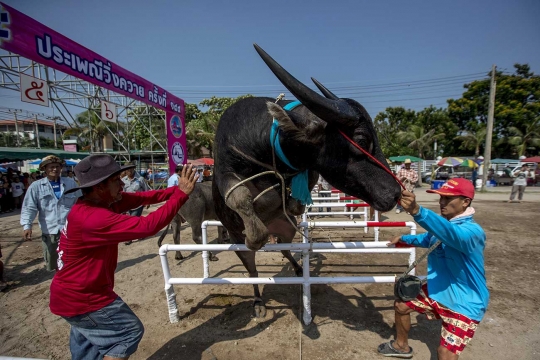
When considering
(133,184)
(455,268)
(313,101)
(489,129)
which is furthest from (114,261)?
(489,129)

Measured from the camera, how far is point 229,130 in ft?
7.04

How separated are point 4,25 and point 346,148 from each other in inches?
254

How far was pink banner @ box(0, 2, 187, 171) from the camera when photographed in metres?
4.89

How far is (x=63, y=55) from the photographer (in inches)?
237

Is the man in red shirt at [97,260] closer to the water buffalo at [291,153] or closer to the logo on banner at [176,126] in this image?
the water buffalo at [291,153]

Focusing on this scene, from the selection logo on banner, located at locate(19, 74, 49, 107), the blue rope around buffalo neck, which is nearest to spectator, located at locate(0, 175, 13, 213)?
logo on banner, located at locate(19, 74, 49, 107)

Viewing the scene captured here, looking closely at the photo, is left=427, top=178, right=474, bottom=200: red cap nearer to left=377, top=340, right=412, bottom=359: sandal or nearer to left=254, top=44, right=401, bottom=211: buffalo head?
left=254, top=44, right=401, bottom=211: buffalo head

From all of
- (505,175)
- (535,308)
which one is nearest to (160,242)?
(535,308)

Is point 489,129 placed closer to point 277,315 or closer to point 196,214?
point 196,214

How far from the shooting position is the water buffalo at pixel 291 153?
173 cm

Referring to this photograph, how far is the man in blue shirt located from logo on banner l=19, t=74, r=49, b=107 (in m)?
7.61

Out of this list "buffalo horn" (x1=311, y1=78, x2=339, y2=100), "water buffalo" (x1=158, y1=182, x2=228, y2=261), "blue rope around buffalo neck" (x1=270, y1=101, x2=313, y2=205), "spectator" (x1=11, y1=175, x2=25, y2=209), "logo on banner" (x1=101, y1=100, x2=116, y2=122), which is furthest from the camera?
"spectator" (x1=11, y1=175, x2=25, y2=209)

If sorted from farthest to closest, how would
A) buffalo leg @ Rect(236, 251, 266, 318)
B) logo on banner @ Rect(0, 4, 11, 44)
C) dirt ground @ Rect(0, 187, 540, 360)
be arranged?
logo on banner @ Rect(0, 4, 11, 44)
buffalo leg @ Rect(236, 251, 266, 318)
dirt ground @ Rect(0, 187, 540, 360)

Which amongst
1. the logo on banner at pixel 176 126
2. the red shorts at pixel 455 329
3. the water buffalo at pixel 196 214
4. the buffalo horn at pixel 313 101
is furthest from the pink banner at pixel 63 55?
the red shorts at pixel 455 329
